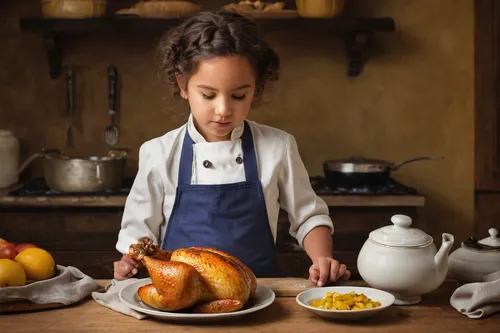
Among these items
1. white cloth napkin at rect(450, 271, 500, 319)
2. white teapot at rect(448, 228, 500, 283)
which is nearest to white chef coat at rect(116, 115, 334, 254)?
white teapot at rect(448, 228, 500, 283)

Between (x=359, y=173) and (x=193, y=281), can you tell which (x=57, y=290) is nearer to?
(x=193, y=281)

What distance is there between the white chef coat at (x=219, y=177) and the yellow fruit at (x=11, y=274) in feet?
1.60

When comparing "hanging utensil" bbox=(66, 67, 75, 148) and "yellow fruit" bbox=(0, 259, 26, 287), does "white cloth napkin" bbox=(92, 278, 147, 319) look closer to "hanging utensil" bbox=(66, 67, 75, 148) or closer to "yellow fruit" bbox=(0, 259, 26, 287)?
"yellow fruit" bbox=(0, 259, 26, 287)

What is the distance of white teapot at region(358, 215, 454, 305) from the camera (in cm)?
144

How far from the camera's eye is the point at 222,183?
2.00 meters

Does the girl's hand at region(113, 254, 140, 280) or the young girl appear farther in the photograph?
the young girl

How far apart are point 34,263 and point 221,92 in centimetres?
53

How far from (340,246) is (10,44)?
1737mm

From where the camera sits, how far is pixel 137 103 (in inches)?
143

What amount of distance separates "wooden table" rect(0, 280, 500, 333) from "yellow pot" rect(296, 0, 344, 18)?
2064mm

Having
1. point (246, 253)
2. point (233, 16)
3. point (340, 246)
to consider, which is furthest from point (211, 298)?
point (340, 246)

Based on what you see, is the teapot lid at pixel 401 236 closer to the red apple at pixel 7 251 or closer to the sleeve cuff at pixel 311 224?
the sleeve cuff at pixel 311 224

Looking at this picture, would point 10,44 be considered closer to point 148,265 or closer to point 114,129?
point 114,129

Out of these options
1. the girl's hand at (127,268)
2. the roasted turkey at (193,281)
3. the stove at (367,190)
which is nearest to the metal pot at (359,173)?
the stove at (367,190)
